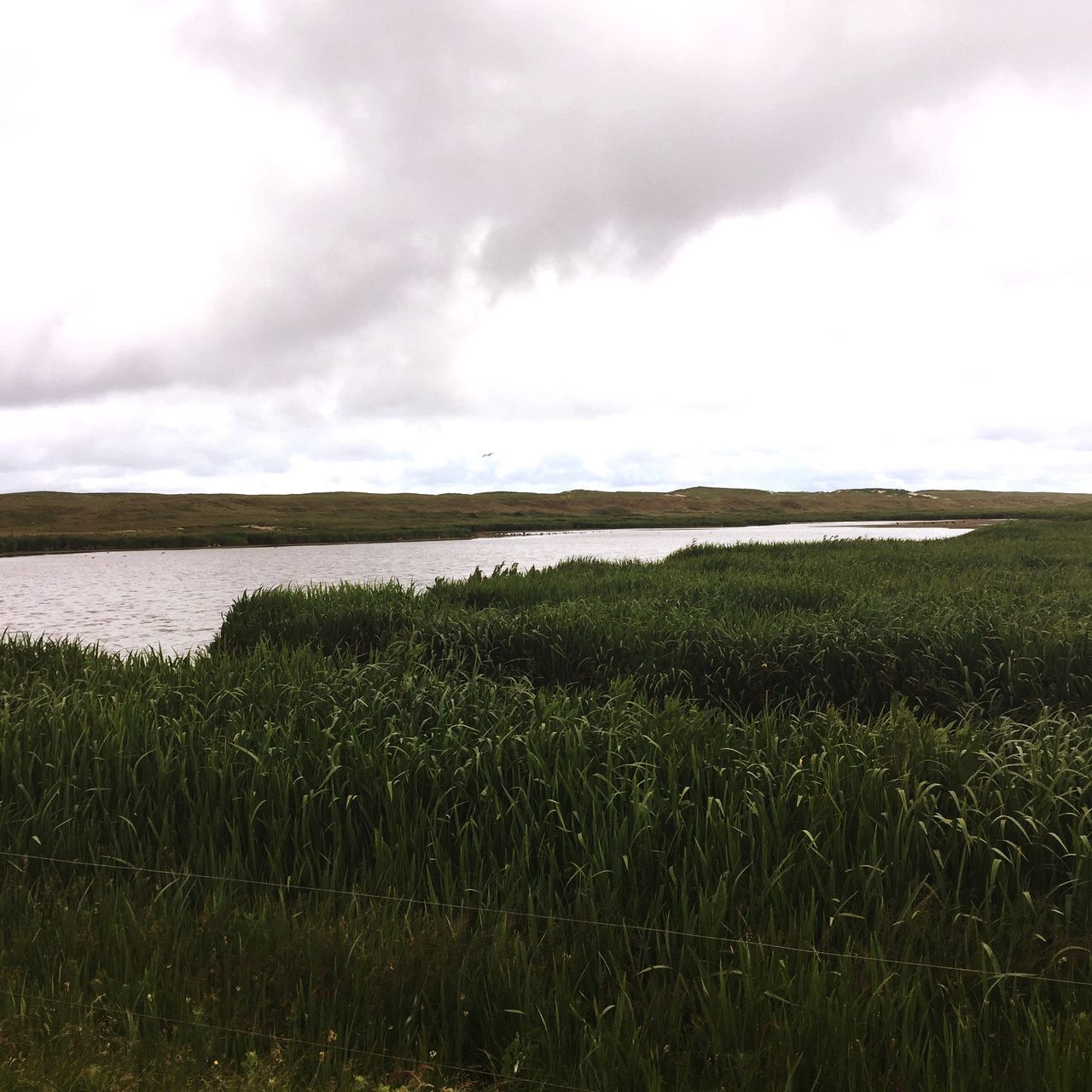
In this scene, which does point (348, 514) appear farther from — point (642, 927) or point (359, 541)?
point (642, 927)

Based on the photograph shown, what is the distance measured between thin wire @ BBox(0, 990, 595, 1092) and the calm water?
8.15 metres

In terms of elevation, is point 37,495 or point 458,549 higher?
point 37,495

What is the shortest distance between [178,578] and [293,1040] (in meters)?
37.3

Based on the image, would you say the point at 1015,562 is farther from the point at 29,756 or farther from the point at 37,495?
the point at 37,495

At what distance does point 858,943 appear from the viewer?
3.48 meters

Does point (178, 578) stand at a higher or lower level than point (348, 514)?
lower

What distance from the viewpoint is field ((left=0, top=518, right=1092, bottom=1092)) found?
115 inches

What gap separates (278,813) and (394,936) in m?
1.95

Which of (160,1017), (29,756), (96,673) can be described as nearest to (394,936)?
(160,1017)

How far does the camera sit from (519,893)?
12.9 feet

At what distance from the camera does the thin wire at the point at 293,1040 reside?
285cm

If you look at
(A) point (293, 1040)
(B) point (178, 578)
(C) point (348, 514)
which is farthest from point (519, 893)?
(C) point (348, 514)

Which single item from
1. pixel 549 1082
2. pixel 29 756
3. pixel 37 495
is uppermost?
pixel 37 495

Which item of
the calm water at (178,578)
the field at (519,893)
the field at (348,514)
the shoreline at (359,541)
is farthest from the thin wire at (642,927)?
the field at (348,514)
